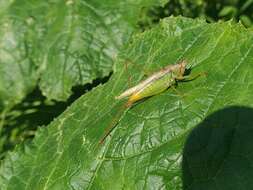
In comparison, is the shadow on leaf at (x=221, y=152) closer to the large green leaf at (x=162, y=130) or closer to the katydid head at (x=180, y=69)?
the large green leaf at (x=162, y=130)

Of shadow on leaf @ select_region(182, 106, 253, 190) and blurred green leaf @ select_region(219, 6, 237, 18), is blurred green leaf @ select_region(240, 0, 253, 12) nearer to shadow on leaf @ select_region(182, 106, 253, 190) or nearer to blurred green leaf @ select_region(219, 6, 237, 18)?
blurred green leaf @ select_region(219, 6, 237, 18)

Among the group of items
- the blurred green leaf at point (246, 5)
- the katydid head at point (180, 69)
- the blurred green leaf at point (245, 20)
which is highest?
the katydid head at point (180, 69)

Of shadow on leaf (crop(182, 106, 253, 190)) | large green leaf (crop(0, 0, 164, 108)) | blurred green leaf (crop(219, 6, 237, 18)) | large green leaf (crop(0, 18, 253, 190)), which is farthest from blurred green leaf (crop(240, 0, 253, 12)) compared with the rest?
shadow on leaf (crop(182, 106, 253, 190))

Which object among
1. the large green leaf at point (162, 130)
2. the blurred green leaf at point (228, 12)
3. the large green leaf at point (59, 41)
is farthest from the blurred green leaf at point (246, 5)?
the large green leaf at point (162, 130)

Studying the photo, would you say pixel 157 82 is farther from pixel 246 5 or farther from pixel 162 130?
pixel 246 5

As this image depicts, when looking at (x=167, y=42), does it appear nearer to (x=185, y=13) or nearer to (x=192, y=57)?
(x=192, y=57)

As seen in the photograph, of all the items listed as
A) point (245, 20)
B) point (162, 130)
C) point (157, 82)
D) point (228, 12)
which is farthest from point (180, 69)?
point (228, 12)

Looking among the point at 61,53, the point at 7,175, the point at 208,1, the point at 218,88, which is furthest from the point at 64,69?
the point at 208,1
